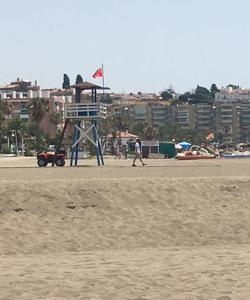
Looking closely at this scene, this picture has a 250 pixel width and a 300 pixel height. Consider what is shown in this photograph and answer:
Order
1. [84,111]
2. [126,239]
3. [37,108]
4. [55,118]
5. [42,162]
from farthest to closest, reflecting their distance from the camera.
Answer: [55,118], [37,108], [42,162], [84,111], [126,239]

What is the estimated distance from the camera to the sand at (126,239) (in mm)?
9562

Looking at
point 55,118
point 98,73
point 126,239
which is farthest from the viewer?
point 55,118

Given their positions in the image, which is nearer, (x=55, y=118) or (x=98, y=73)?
(x=98, y=73)

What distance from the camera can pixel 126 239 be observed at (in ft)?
49.3

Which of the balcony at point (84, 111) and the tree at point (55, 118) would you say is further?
the tree at point (55, 118)

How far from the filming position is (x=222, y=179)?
21.0 metres

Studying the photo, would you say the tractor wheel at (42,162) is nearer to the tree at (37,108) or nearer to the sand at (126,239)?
the sand at (126,239)

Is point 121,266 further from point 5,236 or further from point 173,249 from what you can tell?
point 5,236

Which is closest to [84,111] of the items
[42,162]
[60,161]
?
[60,161]

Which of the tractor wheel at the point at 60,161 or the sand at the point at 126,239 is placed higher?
the tractor wheel at the point at 60,161

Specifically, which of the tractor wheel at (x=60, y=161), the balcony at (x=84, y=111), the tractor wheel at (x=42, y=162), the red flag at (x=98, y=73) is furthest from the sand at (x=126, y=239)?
the red flag at (x=98, y=73)

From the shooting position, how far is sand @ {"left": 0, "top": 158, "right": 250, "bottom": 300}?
31.4 feet

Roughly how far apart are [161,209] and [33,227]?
3207 mm

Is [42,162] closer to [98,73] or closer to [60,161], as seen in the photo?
[60,161]
